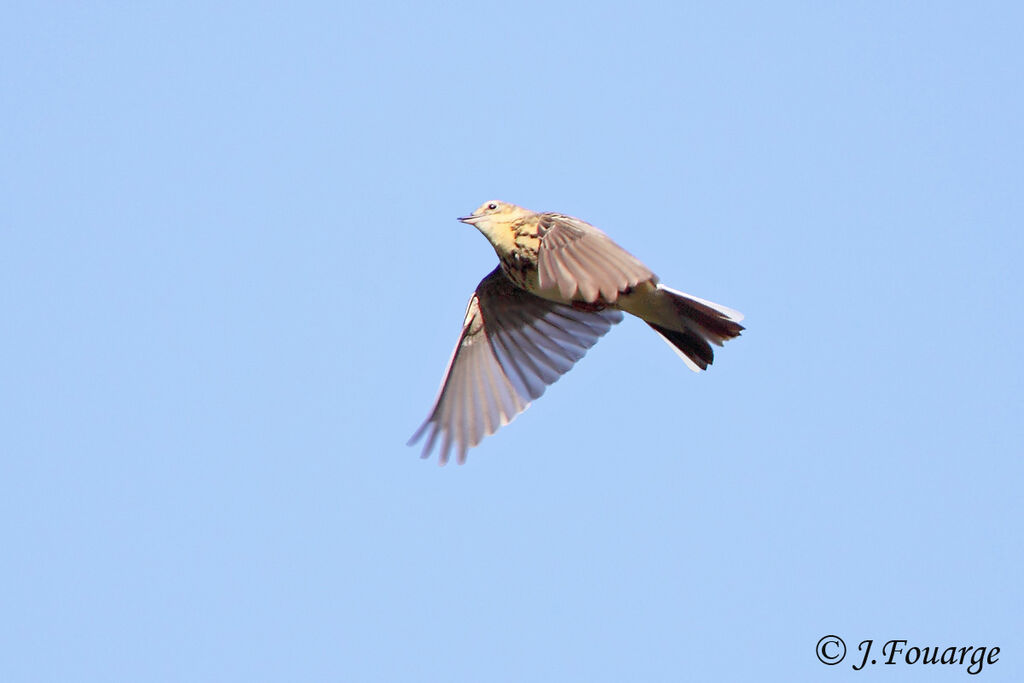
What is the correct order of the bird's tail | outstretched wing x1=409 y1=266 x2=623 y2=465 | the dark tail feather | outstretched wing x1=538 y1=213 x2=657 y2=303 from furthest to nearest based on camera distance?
outstretched wing x1=409 y1=266 x2=623 y2=465, the dark tail feather, the bird's tail, outstretched wing x1=538 y1=213 x2=657 y2=303

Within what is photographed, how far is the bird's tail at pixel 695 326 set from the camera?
31.4 feet

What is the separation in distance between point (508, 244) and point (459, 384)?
5.44 feet

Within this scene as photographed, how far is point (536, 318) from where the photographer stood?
11.2 meters

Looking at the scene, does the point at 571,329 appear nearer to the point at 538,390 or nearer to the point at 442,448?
the point at 538,390

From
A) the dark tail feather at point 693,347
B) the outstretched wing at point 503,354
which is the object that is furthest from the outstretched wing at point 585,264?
the outstretched wing at point 503,354

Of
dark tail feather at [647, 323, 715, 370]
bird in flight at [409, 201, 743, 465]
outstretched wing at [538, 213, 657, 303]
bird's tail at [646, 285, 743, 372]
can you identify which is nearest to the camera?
outstretched wing at [538, 213, 657, 303]

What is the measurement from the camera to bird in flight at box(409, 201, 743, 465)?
8.84 m

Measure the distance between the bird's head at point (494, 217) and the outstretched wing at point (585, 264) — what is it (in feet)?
1.65

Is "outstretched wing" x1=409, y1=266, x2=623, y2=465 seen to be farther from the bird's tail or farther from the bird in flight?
the bird's tail

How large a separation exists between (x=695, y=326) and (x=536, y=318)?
182cm

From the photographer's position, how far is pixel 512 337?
11.2m

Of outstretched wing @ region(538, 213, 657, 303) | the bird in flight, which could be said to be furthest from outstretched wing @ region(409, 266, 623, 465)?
outstretched wing @ region(538, 213, 657, 303)

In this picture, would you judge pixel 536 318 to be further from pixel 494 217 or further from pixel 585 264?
pixel 585 264

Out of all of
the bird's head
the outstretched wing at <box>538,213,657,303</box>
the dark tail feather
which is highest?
the bird's head
